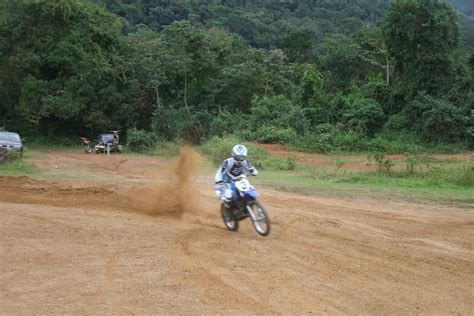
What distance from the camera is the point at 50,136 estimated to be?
5153cm

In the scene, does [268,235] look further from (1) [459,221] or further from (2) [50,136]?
(2) [50,136]

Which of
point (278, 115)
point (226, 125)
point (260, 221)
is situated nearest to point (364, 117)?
point (278, 115)

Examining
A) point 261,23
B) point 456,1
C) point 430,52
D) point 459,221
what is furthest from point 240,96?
point 456,1

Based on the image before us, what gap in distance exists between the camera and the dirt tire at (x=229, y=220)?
12086mm

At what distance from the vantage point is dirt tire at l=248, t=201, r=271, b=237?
443 inches

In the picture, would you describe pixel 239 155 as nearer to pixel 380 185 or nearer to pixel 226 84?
pixel 380 185

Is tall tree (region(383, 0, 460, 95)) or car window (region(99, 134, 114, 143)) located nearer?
tall tree (region(383, 0, 460, 95))

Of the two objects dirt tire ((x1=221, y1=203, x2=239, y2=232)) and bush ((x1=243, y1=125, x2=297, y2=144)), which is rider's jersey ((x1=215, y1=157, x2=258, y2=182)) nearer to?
dirt tire ((x1=221, y1=203, x2=239, y2=232))

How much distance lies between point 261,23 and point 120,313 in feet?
328

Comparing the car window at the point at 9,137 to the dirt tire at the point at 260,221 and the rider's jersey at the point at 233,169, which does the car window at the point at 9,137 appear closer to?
the rider's jersey at the point at 233,169

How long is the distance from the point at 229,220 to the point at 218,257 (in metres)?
2.85

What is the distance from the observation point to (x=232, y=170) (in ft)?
40.1

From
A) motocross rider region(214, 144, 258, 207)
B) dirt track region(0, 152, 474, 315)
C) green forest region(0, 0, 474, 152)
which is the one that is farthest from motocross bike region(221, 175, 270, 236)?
green forest region(0, 0, 474, 152)

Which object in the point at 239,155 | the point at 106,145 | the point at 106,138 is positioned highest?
the point at 239,155
